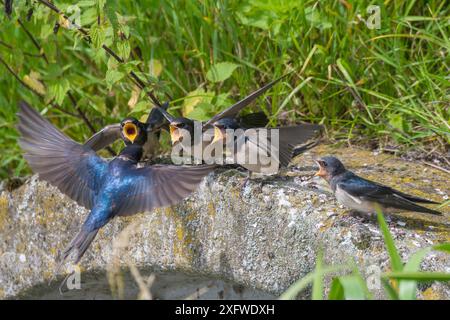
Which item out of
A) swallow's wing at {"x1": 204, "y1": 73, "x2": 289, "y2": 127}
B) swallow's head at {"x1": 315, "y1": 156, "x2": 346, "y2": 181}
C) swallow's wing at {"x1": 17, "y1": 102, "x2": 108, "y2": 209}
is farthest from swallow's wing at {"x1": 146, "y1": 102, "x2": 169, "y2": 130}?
swallow's head at {"x1": 315, "y1": 156, "x2": 346, "y2": 181}

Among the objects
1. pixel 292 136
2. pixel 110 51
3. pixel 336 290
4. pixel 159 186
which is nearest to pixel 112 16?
pixel 110 51

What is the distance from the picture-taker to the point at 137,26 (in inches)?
162

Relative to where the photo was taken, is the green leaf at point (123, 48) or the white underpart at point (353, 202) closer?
the white underpart at point (353, 202)

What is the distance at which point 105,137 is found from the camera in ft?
12.8

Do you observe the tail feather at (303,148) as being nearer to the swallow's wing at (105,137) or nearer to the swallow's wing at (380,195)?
the swallow's wing at (380,195)

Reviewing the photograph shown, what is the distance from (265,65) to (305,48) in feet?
0.74

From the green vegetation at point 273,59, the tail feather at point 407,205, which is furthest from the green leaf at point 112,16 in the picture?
the tail feather at point 407,205

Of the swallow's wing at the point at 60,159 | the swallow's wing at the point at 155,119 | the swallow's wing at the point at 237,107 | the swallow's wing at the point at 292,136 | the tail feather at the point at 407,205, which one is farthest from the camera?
the swallow's wing at the point at 155,119

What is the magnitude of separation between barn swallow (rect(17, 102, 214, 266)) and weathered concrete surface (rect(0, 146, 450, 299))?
15 centimetres

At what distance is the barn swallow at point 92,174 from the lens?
10.4ft

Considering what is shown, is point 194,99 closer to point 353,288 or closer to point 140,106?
point 140,106
